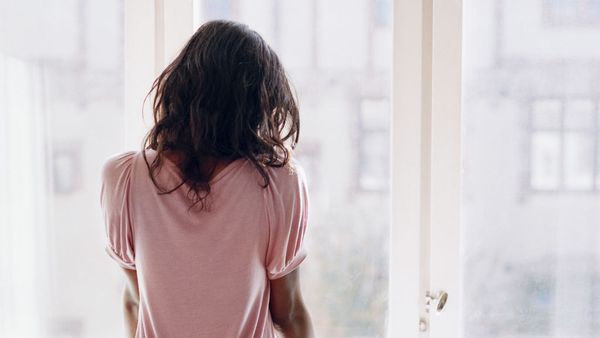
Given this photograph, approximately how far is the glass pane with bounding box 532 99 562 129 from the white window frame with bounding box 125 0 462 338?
0.57ft

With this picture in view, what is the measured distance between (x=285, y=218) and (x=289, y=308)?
0.65ft

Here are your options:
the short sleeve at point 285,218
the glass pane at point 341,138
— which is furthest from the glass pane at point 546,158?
the short sleeve at point 285,218

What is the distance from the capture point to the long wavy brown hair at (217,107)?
94 centimetres

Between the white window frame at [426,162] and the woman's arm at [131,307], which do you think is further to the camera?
the white window frame at [426,162]

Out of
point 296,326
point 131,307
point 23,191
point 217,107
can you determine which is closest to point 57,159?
point 23,191

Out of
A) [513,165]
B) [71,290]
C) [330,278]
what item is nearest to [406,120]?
[513,165]

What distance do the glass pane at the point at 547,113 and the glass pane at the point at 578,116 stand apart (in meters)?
0.02

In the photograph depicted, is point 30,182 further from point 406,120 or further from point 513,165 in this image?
point 513,165

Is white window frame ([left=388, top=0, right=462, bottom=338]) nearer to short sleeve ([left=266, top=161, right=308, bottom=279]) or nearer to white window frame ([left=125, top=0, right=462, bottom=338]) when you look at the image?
white window frame ([left=125, top=0, right=462, bottom=338])

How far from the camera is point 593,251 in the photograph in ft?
4.21

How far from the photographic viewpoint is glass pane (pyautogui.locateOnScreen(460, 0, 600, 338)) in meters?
1.27

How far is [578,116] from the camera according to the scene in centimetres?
127

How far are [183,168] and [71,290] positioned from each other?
654 millimetres

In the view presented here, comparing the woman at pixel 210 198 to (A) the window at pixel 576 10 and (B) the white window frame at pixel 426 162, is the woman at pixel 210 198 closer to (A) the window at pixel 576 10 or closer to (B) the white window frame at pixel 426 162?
(B) the white window frame at pixel 426 162
